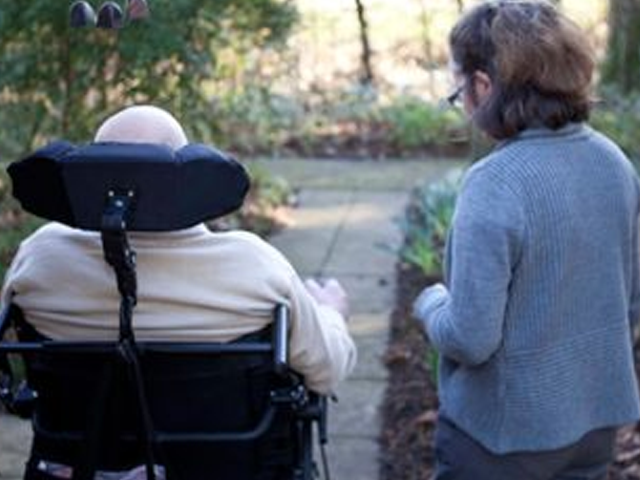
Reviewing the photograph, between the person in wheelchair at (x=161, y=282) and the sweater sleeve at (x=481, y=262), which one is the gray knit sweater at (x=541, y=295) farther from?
the person in wheelchair at (x=161, y=282)

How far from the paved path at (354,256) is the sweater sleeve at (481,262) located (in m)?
1.99

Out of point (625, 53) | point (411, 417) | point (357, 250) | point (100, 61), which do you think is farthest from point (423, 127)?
point (411, 417)

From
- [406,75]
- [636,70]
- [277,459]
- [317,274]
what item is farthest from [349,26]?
[277,459]

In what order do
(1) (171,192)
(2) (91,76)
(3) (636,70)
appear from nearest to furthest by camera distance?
(1) (171,192), (2) (91,76), (3) (636,70)

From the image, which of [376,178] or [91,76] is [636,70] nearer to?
[376,178]

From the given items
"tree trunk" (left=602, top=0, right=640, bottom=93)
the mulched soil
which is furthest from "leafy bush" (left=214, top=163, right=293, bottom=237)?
"tree trunk" (left=602, top=0, right=640, bottom=93)

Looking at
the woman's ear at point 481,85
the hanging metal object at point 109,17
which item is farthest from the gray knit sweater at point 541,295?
the hanging metal object at point 109,17

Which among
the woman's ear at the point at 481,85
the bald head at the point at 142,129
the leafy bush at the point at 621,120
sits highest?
the woman's ear at the point at 481,85

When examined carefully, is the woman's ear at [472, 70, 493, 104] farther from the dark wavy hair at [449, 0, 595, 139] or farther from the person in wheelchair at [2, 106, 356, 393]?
the person in wheelchair at [2, 106, 356, 393]

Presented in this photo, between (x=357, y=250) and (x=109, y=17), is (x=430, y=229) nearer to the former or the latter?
(x=357, y=250)

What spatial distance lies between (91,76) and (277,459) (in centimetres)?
369

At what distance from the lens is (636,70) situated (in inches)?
474

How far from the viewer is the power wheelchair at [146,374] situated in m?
2.90

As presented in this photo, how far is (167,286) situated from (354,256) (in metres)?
4.92
